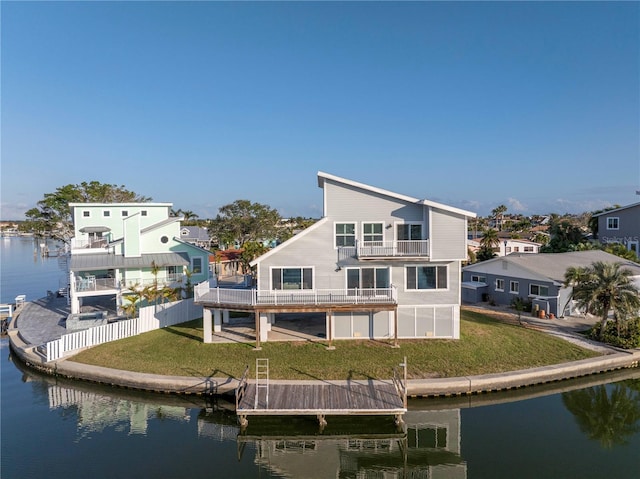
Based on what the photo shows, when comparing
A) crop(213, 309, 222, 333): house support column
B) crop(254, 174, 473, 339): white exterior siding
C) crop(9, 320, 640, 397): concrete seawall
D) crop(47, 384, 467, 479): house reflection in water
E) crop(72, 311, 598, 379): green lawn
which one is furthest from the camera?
crop(213, 309, 222, 333): house support column

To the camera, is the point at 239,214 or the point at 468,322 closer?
the point at 468,322

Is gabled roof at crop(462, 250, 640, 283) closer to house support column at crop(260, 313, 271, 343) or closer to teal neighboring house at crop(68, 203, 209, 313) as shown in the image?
house support column at crop(260, 313, 271, 343)

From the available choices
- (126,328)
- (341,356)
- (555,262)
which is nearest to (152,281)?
(126,328)

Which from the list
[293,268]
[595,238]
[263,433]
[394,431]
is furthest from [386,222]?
[595,238]

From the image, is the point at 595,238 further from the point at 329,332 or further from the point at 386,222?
the point at 329,332

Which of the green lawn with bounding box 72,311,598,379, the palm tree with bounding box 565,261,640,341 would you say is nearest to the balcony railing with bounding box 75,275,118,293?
the green lawn with bounding box 72,311,598,379

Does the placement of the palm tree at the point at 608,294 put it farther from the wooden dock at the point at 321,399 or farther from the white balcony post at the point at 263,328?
the white balcony post at the point at 263,328

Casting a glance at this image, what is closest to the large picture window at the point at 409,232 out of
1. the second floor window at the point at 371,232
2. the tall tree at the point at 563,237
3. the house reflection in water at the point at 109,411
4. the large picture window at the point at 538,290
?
the second floor window at the point at 371,232
